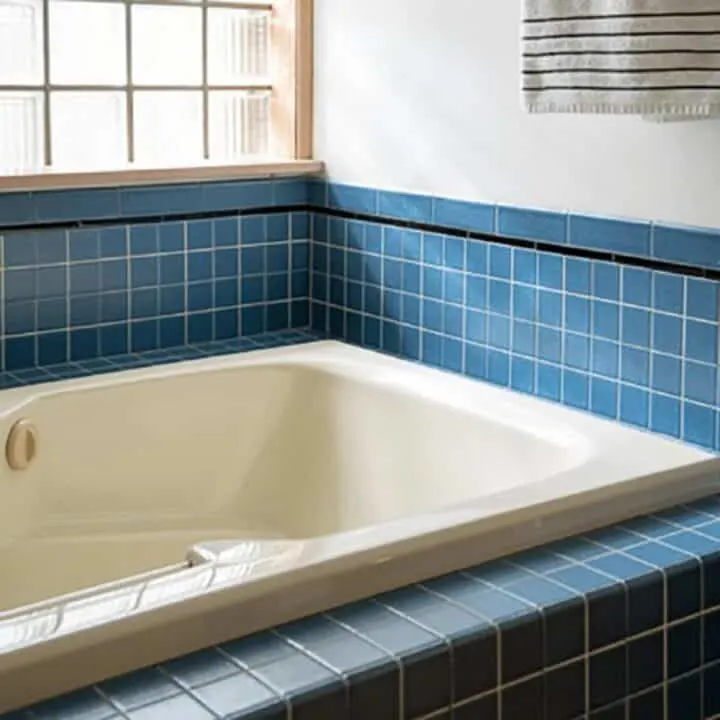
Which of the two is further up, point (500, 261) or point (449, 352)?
point (500, 261)

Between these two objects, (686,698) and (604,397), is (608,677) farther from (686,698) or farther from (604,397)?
(604,397)

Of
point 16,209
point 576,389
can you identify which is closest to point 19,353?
point 16,209

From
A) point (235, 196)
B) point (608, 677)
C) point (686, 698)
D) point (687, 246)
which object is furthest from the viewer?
point (235, 196)

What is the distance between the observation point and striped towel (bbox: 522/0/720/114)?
6.46 ft

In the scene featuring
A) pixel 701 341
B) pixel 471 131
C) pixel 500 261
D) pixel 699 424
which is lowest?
pixel 699 424

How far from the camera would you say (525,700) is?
1.72m

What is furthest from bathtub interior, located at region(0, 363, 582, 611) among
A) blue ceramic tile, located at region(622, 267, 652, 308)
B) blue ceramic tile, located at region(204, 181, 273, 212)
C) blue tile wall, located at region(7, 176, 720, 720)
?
blue ceramic tile, located at region(204, 181, 273, 212)

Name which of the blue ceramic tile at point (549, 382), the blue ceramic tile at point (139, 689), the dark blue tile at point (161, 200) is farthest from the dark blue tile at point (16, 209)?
the blue ceramic tile at point (139, 689)

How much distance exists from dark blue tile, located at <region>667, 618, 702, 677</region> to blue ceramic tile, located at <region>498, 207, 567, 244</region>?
86 cm

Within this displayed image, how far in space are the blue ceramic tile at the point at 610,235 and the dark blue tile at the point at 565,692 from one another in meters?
0.87

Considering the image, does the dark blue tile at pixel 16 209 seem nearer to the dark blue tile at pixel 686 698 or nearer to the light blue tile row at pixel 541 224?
the light blue tile row at pixel 541 224

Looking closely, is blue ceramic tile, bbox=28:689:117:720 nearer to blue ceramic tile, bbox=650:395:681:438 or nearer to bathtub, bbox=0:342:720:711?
bathtub, bbox=0:342:720:711

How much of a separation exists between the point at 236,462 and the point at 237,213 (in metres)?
0.55

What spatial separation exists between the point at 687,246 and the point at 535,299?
37cm
